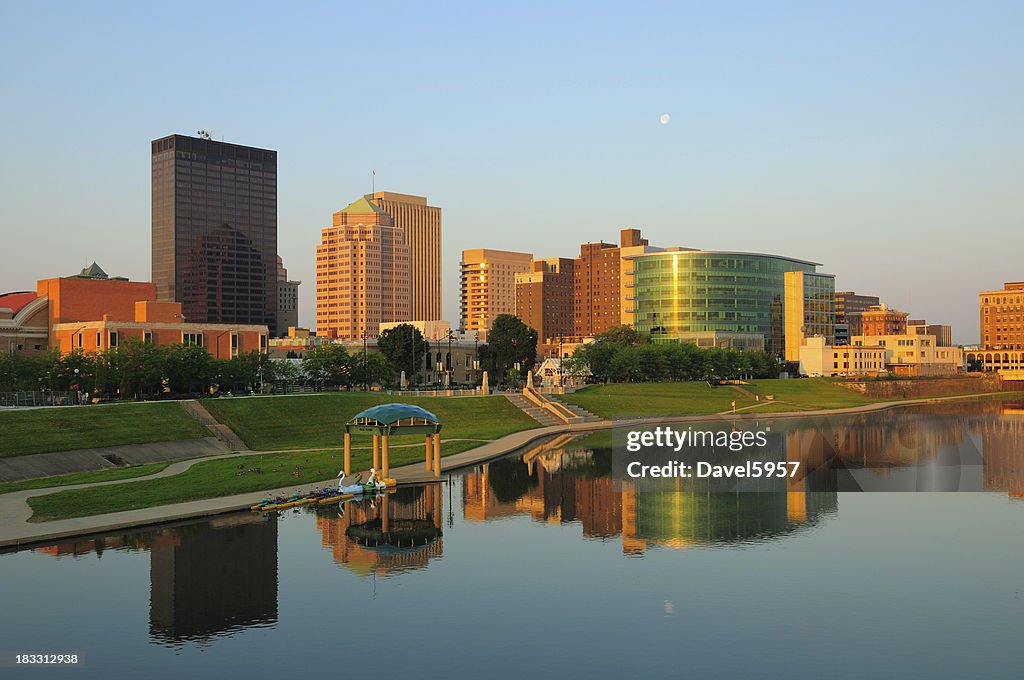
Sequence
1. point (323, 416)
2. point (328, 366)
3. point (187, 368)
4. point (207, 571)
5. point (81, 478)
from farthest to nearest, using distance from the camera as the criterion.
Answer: point (328, 366) < point (187, 368) < point (323, 416) < point (81, 478) < point (207, 571)

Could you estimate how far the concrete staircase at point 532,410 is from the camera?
121000mm

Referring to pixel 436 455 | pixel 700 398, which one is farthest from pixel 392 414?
pixel 700 398

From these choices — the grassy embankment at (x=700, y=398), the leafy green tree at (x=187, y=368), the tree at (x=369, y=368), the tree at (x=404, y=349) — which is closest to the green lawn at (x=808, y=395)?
the grassy embankment at (x=700, y=398)

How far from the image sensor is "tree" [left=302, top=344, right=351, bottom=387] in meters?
135

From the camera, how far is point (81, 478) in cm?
6419

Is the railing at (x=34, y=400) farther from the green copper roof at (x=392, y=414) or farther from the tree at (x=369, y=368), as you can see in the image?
the tree at (x=369, y=368)

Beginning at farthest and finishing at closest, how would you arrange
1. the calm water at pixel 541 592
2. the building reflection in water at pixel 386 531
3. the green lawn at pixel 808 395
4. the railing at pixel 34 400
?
the green lawn at pixel 808 395
the railing at pixel 34 400
the building reflection in water at pixel 386 531
the calm water at pixel 541 592

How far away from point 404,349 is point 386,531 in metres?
102

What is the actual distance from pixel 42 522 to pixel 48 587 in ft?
39.5

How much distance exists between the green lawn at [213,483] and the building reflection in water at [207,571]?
18.8 feet

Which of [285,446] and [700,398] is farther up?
[700,398]

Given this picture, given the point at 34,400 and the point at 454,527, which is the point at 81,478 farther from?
the point at 34,400

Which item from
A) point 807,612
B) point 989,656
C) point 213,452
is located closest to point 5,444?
point 213,452

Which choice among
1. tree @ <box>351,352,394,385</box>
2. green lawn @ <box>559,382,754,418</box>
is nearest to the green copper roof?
green lawn @ <box>559,382,754,418</box>
